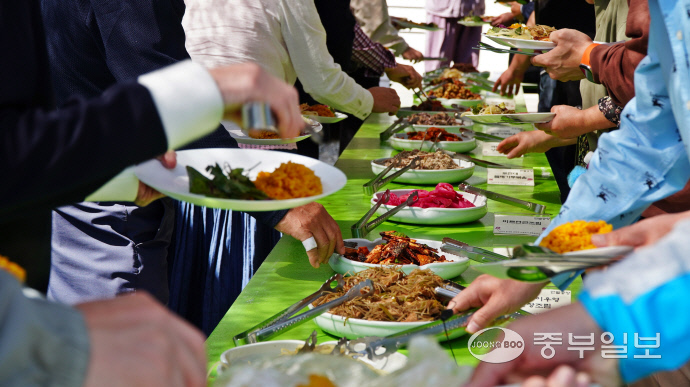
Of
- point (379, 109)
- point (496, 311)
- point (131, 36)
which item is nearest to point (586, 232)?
point (496, 311)

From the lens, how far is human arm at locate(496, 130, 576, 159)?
2678mm

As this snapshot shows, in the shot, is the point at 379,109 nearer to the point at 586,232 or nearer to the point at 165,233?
the point at 165,233

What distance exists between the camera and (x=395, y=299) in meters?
1.30

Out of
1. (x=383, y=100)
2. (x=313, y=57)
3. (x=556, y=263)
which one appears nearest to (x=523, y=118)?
(x=313, y=57)

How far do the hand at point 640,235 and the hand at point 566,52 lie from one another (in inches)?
62.8

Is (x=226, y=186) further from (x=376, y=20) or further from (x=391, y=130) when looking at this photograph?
(x=376, y=20)

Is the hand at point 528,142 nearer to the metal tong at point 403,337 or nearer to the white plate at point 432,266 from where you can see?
the white plate at point 432,266

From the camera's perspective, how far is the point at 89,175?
757 millimetres

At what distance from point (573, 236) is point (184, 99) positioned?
0.62 metres

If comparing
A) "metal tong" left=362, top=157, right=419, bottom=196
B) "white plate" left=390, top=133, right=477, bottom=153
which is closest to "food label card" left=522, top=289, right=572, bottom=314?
"metal tong" left=362, top=157, right=419, bottom=196

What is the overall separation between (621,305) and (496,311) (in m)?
0.43

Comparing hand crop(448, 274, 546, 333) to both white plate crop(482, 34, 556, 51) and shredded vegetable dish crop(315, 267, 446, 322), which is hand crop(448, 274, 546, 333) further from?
white plate crop(482, 34, 556, 51)

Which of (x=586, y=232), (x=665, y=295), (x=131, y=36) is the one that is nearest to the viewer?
(x=665, y=295)

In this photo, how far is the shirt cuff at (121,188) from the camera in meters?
1.06
